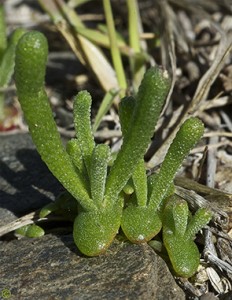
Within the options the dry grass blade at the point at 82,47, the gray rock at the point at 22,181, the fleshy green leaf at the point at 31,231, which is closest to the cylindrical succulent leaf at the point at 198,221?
the fleshy green leaf at the point at 31,231

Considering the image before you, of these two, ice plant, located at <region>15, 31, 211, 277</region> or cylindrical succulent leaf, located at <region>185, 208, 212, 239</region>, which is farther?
cylindrical succulent leaf, located at <region>185, 208, 212, 239</region>

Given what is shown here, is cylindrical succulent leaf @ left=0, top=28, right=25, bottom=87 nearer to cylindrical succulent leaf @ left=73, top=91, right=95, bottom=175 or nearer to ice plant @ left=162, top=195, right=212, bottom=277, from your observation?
cylindrical succulent leaf @ left=73, top=91, right=95, bottom=175

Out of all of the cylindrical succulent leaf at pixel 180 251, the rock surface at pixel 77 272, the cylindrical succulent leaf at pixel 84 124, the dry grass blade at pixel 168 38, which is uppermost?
the cylindrical succulent leaf at pixel 84 124

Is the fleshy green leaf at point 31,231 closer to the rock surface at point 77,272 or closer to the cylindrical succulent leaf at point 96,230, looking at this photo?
the rock surface at point 77,272

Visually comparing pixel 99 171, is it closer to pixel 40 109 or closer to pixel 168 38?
pixel 40 109

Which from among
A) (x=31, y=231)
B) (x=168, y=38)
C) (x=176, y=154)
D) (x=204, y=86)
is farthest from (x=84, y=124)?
(x=168, y=38)

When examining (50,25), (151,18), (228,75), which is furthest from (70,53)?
(228,75)


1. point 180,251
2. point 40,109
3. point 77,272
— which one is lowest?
point 77,272

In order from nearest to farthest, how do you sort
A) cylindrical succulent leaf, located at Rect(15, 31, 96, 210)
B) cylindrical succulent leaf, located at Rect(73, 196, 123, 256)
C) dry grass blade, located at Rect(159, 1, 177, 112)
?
1. cylindrical succulent leaf, located at Rect(15, 31, 96, 210)
2. cylindrical succulent leaf, located at Rect(73, 196, 123, 256)
3. dry grass blade, located at Rect(159, 1, 177, 112)

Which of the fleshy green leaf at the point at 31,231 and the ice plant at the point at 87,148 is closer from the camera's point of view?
the ice plant at the point at 87,148

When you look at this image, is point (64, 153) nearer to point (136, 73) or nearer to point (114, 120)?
point (114, 120)

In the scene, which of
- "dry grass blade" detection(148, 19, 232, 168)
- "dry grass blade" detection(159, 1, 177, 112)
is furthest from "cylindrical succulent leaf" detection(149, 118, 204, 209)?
"dry grass blade" detection(159, 1, 177, 112)
